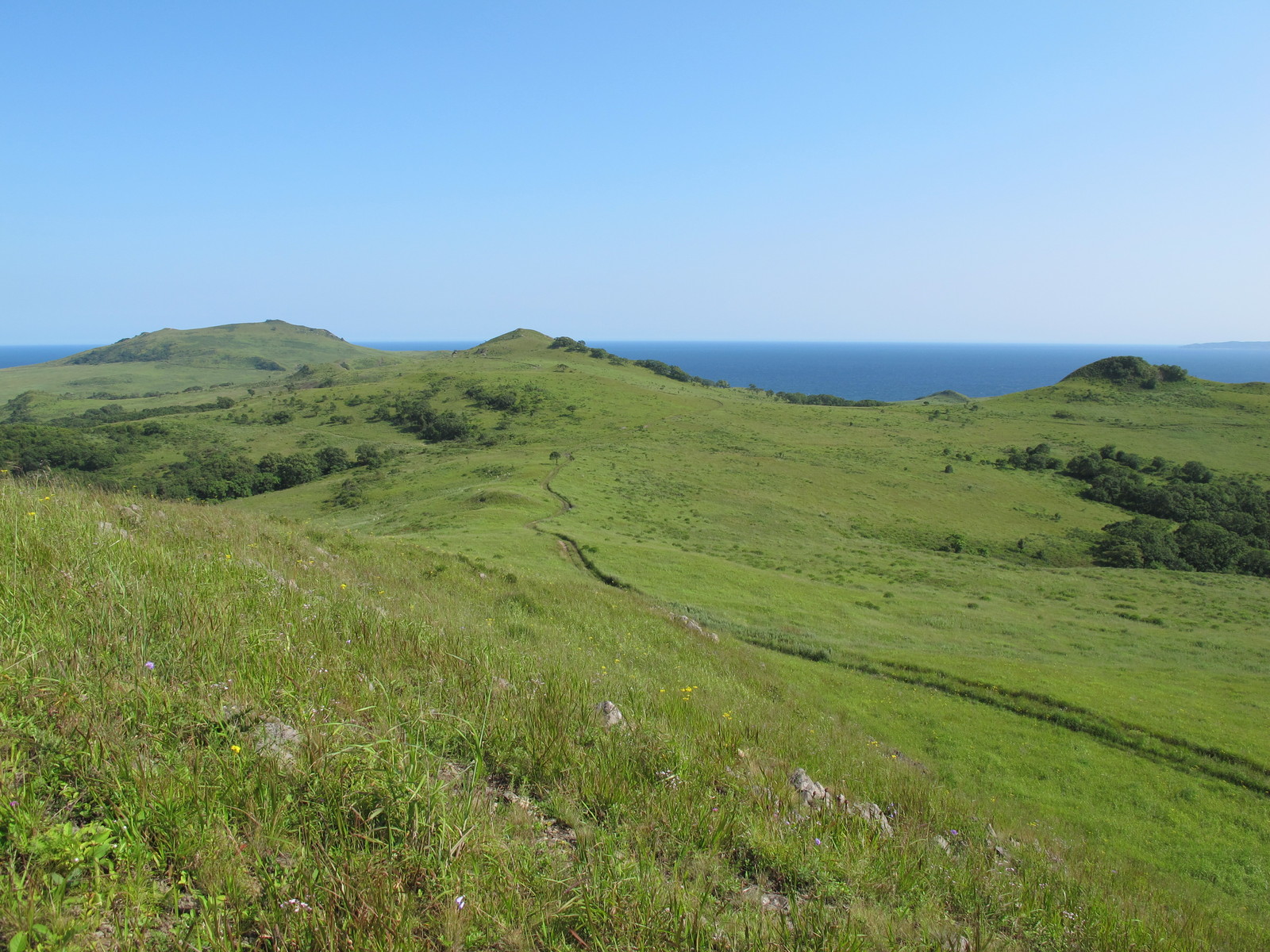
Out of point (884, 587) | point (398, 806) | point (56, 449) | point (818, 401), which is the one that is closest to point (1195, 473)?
point (884, 587)

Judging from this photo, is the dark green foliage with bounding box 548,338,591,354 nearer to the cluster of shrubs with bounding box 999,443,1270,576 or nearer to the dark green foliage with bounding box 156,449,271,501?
the dark green foliage with bounding box 156,449,271,501

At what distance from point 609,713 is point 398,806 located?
257cm

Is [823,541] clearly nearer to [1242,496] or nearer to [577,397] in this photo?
[1242,496]

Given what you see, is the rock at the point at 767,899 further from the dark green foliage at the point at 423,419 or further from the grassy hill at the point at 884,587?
the dark green foliage at the point at 423,419

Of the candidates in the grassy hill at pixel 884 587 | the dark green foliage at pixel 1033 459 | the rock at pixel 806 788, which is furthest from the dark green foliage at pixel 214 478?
the dark green foliage at pixel 1033 459

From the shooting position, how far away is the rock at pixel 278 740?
137 inches

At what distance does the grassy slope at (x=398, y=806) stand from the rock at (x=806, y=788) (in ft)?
0.42

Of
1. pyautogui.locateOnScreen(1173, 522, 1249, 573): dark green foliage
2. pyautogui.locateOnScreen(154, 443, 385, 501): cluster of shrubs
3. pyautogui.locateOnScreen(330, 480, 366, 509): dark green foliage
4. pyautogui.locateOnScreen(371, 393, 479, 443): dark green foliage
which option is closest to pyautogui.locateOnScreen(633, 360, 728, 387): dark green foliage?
pyautogui.locateOnScreen(371, 393, 479, 443): dark green foliage

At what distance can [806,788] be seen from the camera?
5.39 meters

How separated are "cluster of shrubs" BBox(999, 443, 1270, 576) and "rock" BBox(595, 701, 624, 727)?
55.2 m

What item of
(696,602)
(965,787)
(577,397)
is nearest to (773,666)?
(965,787)

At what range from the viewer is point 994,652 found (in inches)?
852

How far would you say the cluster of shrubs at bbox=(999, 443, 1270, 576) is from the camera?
46812 mm

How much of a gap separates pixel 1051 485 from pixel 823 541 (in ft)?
124
